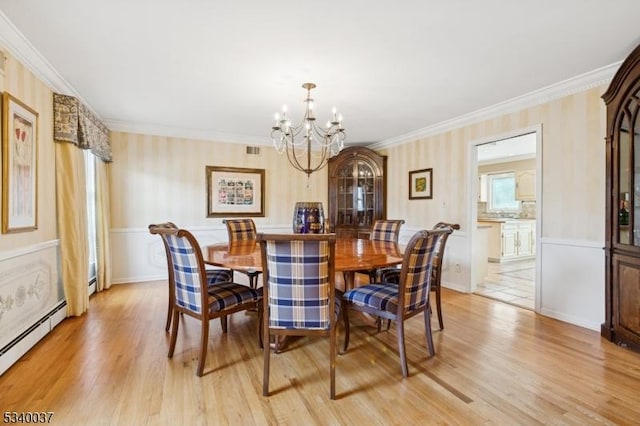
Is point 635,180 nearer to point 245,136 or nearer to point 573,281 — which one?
point 573,281

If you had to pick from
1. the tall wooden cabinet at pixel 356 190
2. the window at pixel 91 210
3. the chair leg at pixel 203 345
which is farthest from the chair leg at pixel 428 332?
the window at pixel 91 210

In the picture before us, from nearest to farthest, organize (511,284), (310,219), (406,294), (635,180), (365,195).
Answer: (406,294), (635,180), (310,219), (511,284), (365,195)

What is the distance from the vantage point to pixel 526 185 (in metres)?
6.82

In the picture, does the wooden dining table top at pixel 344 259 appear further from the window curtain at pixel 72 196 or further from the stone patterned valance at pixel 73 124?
the stone patterned valance at pixel 73 124

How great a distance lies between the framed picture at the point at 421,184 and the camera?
181 inches

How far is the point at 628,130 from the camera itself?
245 centimetres

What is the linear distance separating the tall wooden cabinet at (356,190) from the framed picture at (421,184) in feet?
1.97

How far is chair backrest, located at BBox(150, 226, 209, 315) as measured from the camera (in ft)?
6.52

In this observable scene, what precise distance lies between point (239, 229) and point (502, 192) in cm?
653

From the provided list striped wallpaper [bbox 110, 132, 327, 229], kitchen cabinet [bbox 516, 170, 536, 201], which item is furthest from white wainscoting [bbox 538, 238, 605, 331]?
kitchen cabinet [bbox 516, 170, 536, 201]

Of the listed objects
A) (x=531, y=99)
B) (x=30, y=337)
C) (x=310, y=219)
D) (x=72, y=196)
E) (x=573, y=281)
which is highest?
(x=531, y=99)

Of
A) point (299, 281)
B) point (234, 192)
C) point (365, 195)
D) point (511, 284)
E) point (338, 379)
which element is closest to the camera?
point (299, 281)

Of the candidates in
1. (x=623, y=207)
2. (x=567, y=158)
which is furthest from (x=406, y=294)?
(x=567, y=158)

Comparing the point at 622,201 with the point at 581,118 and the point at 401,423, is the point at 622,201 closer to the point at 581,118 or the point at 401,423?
the point at 581,118
